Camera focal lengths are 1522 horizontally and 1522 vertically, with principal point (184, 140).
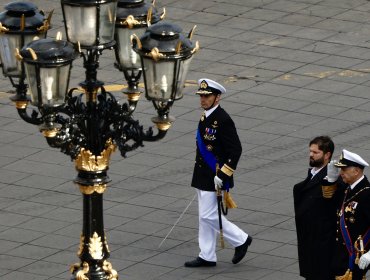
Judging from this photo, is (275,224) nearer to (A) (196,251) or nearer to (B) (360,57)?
(A) (196,251)

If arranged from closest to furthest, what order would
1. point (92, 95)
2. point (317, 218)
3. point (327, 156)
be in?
point (92, 95), point (317, 218), point (327, 156)

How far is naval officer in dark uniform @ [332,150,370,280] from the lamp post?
7.70ft

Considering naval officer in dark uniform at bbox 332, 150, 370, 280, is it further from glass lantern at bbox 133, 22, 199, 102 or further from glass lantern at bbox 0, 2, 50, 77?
glass lantern at bbox 0, 2, 50, 77

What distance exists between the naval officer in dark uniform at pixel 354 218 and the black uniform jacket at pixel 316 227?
18 cm

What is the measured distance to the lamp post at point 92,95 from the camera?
12273mm

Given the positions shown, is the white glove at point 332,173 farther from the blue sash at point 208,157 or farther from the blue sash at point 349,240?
the blue sash at point 208,157

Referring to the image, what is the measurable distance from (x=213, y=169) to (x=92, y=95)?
4.19 meters

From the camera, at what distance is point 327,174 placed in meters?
14.9

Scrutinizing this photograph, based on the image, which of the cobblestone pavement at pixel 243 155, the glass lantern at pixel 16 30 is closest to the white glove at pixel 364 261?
the cobblestone pavement at pixel 243 155

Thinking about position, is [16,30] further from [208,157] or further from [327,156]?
[208,157]

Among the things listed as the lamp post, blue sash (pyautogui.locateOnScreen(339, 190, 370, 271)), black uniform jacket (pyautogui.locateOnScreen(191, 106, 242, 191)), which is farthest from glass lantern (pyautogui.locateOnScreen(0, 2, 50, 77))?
black uniform jacket (pyautogui.locateOnScreen(191, 106, 242, 191))

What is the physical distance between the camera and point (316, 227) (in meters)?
15.0

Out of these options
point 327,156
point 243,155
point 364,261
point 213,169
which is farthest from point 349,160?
point 243,155

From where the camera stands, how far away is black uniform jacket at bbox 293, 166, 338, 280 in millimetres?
14992
